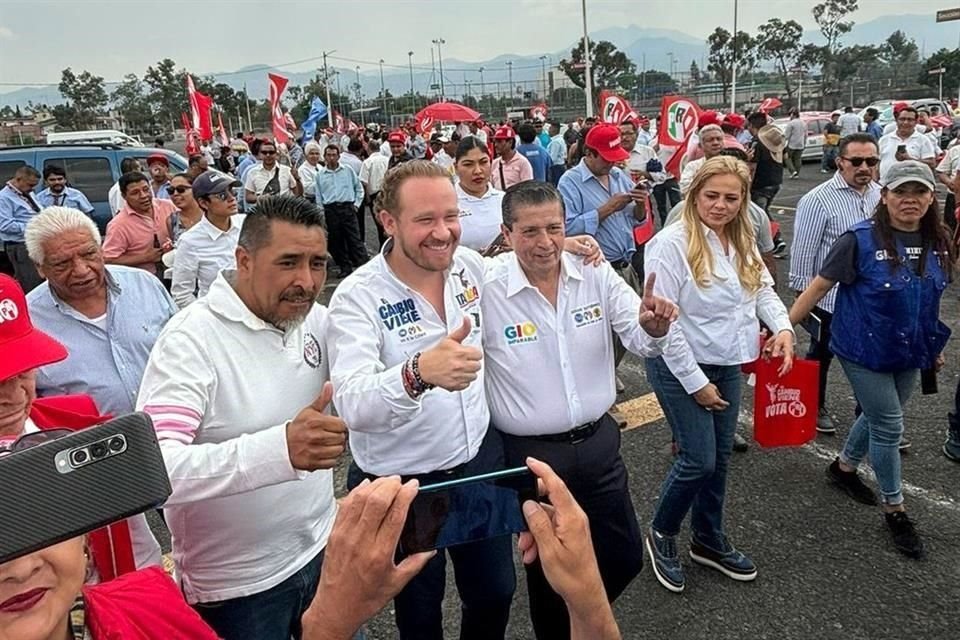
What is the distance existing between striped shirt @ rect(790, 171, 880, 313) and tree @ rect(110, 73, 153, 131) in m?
66.6

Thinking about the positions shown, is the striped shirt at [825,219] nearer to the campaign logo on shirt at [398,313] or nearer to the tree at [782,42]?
the campaign logo on shirt at [398,313]

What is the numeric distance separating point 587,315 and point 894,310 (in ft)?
5.21

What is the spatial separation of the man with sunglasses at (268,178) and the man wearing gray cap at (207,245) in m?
4.56

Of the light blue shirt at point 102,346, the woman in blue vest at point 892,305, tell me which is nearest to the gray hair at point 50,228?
the light blue shirt at point 102,346

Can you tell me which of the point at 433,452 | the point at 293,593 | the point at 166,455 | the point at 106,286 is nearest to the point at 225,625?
the point at 293,593

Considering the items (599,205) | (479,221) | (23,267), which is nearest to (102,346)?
(479,221)

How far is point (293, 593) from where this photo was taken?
2.02 meters

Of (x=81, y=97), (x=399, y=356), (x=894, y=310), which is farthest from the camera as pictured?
(x=81, y=97)

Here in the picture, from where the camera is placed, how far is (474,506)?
4.29ft

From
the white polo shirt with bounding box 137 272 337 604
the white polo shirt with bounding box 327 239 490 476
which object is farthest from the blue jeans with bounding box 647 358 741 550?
the white polo shirt with bounding box 137 272 337 604

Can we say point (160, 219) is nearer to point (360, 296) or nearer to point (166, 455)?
point (360, 296)

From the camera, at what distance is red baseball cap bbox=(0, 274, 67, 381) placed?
160cm

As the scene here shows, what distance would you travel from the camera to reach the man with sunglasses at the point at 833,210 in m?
4.19

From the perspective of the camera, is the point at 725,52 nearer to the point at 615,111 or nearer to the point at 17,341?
the point at 615,111
